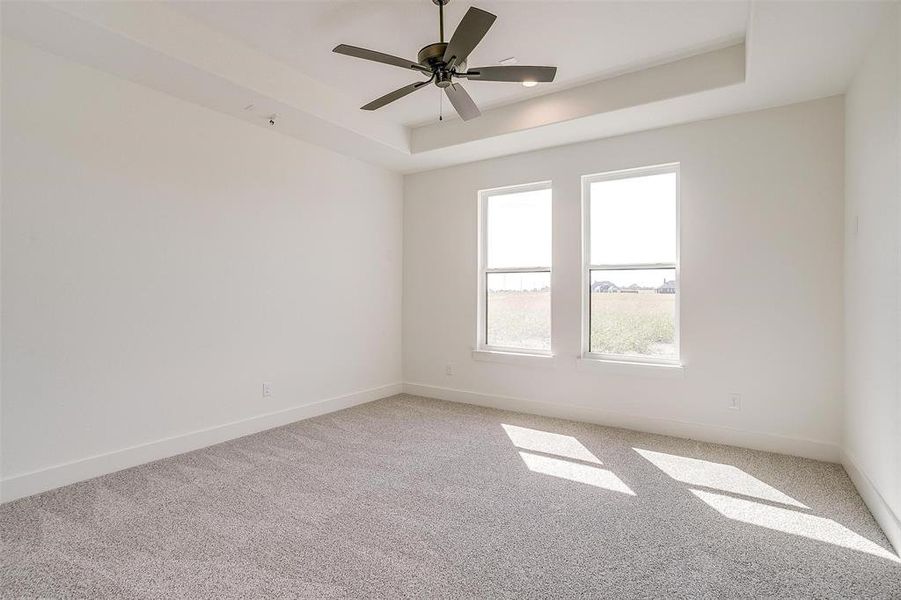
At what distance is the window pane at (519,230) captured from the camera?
4.66 m

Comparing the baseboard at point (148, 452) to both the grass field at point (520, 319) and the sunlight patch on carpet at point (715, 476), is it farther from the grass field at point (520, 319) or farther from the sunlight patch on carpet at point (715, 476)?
the sunlight patch on carpet at point (715, 476)

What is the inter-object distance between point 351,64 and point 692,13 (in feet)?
7.61

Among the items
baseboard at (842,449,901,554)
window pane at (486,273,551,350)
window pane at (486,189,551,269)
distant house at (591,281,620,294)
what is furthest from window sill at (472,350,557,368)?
baseboard at (842,449,901,554)

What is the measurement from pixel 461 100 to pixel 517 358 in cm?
269

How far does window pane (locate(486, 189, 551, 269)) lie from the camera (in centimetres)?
466

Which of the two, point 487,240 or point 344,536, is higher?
point 487,240

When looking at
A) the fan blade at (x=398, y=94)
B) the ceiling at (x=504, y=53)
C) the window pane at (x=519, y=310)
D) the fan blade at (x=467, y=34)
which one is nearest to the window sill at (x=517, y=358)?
the window pane at (x=519, y=310)

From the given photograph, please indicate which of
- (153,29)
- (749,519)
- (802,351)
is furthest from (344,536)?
(802,351)

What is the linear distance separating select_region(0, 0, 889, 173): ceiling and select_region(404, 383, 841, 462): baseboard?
2.57 metres

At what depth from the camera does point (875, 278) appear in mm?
2533

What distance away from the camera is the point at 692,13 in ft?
9.02

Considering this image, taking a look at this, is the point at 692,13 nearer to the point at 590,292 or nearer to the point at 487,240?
the point at 590,292

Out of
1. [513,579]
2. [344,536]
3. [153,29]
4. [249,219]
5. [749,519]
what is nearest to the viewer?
[513,579]

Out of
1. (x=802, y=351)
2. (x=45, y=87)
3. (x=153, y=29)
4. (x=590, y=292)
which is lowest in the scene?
(x=802, y=351)
